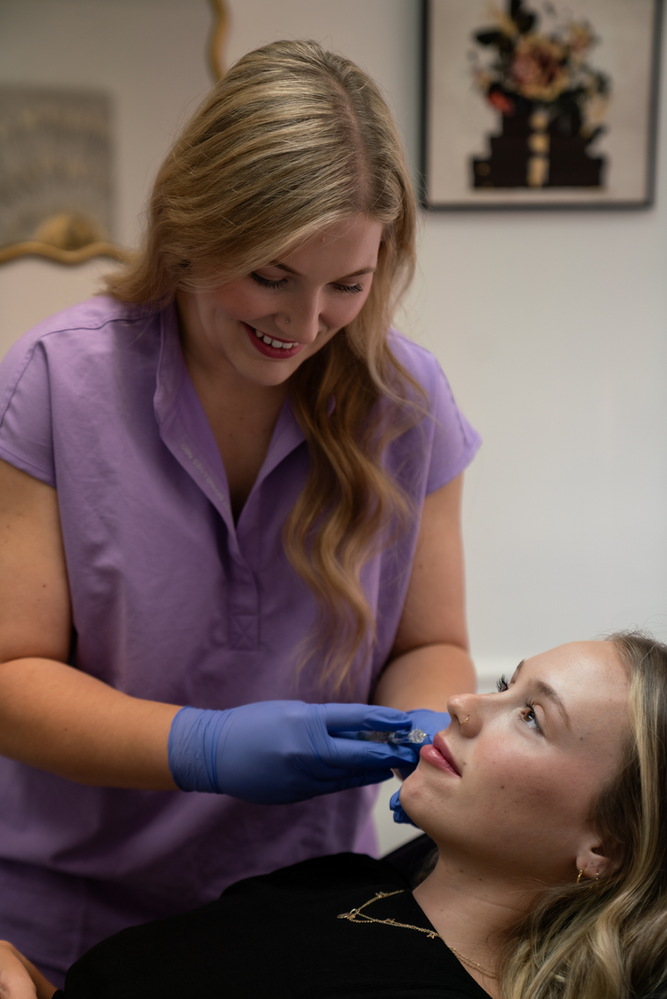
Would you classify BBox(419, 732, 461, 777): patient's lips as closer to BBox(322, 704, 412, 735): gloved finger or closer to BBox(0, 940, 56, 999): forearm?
BBox(322, 704, 412, 735): gloved finger

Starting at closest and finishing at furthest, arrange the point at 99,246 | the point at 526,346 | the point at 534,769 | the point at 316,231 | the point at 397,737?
1. the point at 316,231
2. the point at 534,769
3. the point at 397,737
4. the point at 99,246
5. the point at 526,346

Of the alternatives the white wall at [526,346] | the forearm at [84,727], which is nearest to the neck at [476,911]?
the forearm at [84,727]

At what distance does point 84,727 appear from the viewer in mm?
1118

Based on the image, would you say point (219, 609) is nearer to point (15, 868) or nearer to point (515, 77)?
point (15, 868)

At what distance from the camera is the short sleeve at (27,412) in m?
1.11

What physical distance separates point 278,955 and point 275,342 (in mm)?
753

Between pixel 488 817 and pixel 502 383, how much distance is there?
4.62ft

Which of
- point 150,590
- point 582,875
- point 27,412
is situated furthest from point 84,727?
point 582,875

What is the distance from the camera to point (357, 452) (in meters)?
1.26

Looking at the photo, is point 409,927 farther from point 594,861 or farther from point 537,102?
point 537,102

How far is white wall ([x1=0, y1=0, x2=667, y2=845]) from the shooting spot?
205 centimetres

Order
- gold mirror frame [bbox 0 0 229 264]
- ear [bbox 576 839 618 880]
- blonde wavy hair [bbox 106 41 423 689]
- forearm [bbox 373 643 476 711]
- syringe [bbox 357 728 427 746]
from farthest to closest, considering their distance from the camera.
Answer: gold mirror frame [bbox 0 0 229 264] < forearm [bbox 373 643 476 711] < syringe [bbox 357 728 427 746] < ear [bbox 576 839 618 880] < blonde wavy hair [bbox 106 41 423 689]

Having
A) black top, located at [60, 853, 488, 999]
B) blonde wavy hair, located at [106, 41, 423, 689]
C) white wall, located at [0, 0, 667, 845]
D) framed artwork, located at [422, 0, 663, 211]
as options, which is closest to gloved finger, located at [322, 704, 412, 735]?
blonde wavy hair, located at [106, 41, 423, 689]

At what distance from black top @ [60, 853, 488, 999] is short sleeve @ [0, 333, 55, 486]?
604 millimetres
